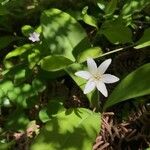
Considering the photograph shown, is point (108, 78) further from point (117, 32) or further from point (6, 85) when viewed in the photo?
point (6, 85)

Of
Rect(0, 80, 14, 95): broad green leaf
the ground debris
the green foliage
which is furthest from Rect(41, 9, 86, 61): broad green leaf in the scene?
the ground debris

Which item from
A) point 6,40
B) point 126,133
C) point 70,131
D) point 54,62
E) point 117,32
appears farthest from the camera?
point 6,40

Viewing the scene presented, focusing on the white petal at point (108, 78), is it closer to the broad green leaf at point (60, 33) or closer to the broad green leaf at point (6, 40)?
the broad green leaf at point (60, 33)

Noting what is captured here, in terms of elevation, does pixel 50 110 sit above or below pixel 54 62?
below

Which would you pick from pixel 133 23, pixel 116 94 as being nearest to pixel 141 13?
pixel 133 23

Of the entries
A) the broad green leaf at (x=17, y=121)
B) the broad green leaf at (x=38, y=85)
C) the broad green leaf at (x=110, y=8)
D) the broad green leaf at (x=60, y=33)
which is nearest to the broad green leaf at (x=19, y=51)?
the broad green leaf at (x=60, y=33)

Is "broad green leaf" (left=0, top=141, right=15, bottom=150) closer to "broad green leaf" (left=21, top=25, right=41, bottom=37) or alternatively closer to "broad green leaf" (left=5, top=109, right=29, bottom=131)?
"broad green leaf" (left=5, top=109, right=29, bottom=131)

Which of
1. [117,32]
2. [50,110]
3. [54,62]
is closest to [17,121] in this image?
[50,110]
